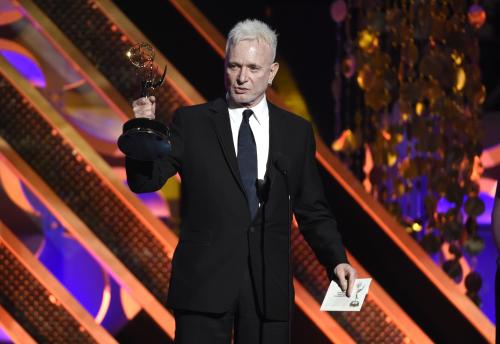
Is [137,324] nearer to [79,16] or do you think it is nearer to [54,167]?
[54,167]

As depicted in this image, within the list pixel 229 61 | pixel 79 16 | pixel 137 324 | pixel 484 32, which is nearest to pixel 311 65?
pixel 484 32

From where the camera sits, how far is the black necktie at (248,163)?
2.18 m

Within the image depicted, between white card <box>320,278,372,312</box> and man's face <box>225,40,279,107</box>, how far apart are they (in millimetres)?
458

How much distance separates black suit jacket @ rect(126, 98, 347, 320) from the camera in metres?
2.11

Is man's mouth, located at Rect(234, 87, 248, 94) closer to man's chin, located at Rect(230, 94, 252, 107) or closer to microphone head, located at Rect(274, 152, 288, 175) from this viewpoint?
man's chin, located at Rect(230, 94, 252, 107)

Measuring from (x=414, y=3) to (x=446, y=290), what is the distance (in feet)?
3.80

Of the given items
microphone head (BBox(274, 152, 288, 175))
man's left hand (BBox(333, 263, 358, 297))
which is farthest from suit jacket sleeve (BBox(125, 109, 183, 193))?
man's left hand (BBox(333, 263, 358, 297))

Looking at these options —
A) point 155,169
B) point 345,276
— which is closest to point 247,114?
point 155,169

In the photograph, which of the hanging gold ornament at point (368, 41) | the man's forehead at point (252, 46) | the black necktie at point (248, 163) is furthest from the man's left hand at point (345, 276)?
the hanging gold ornament at point (368, 41)

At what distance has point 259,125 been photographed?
2.26m

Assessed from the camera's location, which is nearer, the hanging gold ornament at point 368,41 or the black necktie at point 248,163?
the black necktie at point 248,163

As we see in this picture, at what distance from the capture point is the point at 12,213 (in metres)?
3.49

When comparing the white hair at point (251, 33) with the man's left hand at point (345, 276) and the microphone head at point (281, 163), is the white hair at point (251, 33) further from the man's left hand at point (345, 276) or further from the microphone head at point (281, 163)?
the man's left hand at point (345, 276)

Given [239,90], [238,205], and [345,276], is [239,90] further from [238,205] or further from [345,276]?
[345,276]
